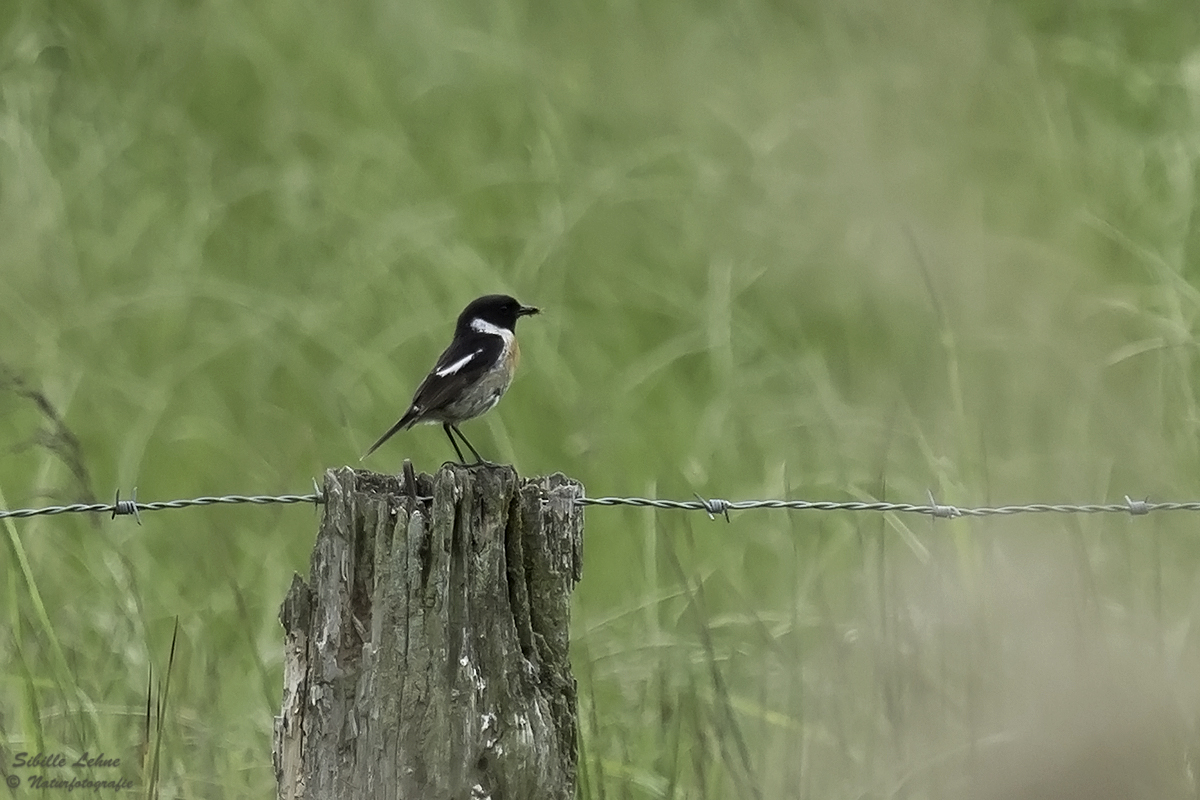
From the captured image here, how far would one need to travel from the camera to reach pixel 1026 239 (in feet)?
18.4

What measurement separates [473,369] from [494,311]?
0.32 metres

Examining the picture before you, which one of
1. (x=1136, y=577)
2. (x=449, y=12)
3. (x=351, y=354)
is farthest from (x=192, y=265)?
(x=1136, y=577)

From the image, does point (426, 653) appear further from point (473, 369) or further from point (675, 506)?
point (473, 369)

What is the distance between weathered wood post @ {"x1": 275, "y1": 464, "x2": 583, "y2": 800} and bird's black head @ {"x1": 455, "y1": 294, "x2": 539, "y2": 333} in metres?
2.00

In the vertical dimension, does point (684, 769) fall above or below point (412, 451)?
below

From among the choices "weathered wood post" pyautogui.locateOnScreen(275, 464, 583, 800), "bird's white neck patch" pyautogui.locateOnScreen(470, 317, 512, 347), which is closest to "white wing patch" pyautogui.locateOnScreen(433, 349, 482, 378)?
"bird's white neck patch" pyautogui.locateOnScreen(470, 317, 512, 347)

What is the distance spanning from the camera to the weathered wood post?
6.38ft

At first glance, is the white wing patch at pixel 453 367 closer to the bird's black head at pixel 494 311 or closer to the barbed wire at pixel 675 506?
the bird's black head at pixel 494 311

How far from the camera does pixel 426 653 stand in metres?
1.94

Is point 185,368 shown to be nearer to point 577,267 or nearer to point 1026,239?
point 577,267

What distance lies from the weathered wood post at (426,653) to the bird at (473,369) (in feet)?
5.29

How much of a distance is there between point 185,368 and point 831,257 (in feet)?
8.91

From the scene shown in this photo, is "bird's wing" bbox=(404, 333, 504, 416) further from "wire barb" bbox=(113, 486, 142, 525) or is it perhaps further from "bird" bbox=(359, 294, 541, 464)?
"wire barb" bbox=(113, 486, 142, 525)

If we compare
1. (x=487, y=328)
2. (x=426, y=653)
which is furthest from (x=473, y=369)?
(x=426, y=653)
